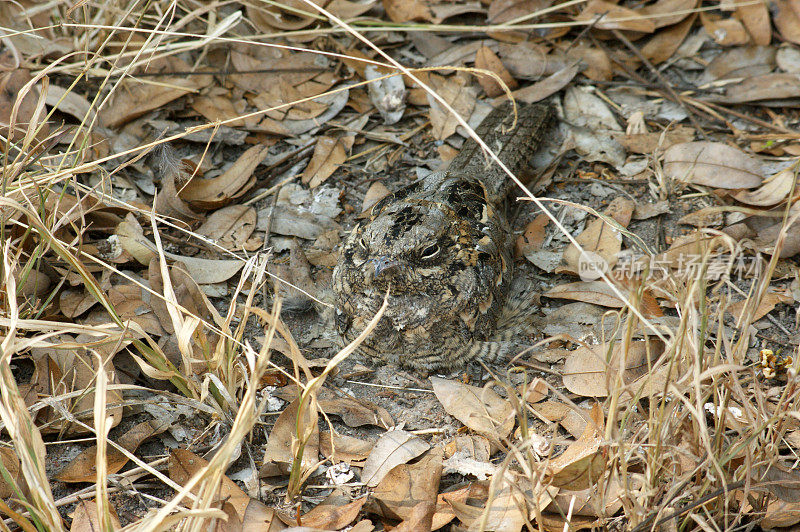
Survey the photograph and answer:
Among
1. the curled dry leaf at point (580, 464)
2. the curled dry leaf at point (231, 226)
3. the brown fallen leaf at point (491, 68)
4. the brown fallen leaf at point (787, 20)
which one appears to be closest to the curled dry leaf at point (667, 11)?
the brown fallen leaf at point (787, 20)

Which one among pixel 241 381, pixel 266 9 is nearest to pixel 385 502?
pixel 241 381

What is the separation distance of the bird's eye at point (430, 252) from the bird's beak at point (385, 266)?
0.21 meters

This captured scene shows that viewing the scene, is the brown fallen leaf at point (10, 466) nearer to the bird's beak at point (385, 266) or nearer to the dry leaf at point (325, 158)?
the bird's beak at point (385, 266)

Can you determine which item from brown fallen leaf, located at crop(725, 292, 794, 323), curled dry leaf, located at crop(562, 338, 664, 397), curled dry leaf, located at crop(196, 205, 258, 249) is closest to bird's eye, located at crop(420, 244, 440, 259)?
curled dry leaf, located at crop(562, 338, 664, 397)

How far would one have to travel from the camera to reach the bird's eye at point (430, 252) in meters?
3.00

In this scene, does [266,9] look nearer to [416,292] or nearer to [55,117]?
[55,117]

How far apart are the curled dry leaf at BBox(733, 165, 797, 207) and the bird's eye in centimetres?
188

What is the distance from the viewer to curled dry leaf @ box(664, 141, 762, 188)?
376cm

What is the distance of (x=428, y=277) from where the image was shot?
3.07 m

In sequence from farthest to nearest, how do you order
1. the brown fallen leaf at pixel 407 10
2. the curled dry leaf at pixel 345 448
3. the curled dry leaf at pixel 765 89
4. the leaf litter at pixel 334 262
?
the brown fallen leaf at pixel 407 10 → the curled dry leaf at pixel 765 89 → the curled dry leaf at pixel 345 448 → the leaf litter at pixel 334 262

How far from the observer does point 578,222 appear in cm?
384

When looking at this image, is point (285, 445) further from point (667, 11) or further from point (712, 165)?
point (667, 11)

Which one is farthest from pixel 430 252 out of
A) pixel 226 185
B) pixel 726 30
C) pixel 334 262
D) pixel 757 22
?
pixel 757 22

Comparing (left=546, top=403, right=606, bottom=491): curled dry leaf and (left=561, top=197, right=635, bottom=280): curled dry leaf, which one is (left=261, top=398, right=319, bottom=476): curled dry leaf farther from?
(left=561, top=197, right=635, bottom=280): curled dry leaf
